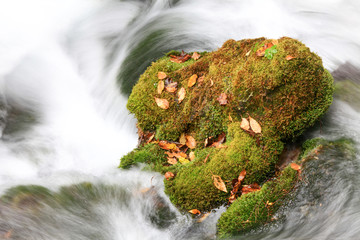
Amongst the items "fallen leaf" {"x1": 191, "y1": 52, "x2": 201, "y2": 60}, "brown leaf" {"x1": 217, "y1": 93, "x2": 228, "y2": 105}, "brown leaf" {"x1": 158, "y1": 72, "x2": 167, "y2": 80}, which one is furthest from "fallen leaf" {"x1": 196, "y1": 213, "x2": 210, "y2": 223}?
"fallen leaf" {"x1": 191, "y1": 52, "x2": 201, "y2": 60}

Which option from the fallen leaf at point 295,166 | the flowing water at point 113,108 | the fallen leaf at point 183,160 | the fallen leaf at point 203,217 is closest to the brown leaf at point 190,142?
the fallen leaf at point 183,160

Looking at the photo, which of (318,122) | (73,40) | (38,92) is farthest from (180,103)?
(73,40)

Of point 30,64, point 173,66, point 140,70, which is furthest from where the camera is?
point 30,64

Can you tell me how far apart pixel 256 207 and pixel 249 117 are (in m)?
1.12

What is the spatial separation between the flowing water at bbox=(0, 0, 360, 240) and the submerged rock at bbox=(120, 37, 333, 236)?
27 centimetres

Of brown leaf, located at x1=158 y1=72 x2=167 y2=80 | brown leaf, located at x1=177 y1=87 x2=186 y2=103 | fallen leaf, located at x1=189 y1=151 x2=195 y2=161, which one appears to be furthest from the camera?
brown leaf, located at x1=158 y1=72 x2=167 y2=80

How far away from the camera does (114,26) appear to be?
786 cm

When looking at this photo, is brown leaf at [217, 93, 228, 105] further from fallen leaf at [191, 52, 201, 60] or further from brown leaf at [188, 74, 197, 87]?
fallen leaf at [191, 52, 201, 60]

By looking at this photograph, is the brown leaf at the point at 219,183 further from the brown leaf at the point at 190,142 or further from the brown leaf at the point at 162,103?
the brown leaf at the point at 162,103

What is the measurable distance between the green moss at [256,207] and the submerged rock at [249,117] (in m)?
0.01

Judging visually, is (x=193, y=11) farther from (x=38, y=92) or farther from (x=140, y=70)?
(x=38, y=92)

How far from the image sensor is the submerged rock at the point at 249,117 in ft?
13.4

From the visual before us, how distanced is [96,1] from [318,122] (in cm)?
649

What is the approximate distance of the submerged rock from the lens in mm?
4070
